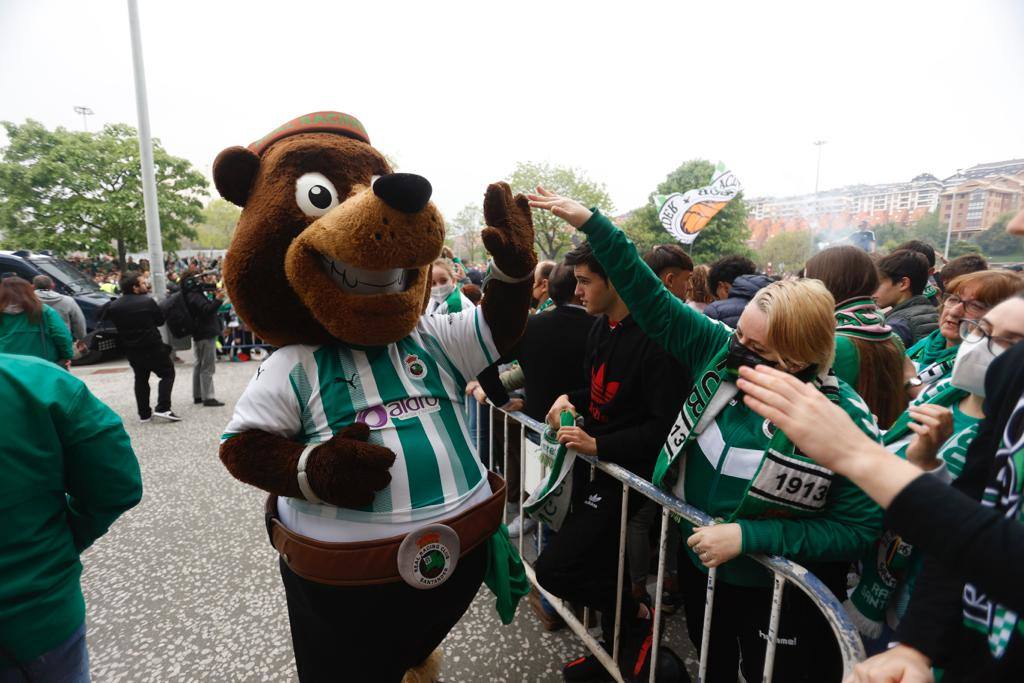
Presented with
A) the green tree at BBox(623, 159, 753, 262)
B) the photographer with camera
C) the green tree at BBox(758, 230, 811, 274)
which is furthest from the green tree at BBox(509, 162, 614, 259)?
the photographer with camera

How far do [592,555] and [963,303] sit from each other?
77.4 inches

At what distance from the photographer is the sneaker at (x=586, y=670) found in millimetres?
2312

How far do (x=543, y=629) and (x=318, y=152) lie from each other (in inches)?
97.6

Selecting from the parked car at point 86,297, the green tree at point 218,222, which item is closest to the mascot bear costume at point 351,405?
the parked car at point 86,297

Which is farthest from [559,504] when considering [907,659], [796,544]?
[907,659]

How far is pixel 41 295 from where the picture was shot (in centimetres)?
533

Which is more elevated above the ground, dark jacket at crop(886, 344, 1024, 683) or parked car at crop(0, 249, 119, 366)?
dark jacket at crop(886, 344, 1024, 683)

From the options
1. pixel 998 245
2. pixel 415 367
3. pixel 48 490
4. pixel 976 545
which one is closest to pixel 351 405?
pixel 415 367

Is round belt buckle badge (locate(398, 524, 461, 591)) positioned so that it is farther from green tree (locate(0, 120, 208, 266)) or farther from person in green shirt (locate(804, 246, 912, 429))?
green tree (locate(0, 120, 208, 266))

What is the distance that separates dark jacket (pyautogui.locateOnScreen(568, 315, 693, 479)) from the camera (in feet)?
6.78

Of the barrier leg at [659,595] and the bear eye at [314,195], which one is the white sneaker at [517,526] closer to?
the barrier leg at [659,595]

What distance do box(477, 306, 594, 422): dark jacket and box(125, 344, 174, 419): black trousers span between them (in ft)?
16.4

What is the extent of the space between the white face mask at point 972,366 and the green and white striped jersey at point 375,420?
149cm

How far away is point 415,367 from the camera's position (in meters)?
1.73
